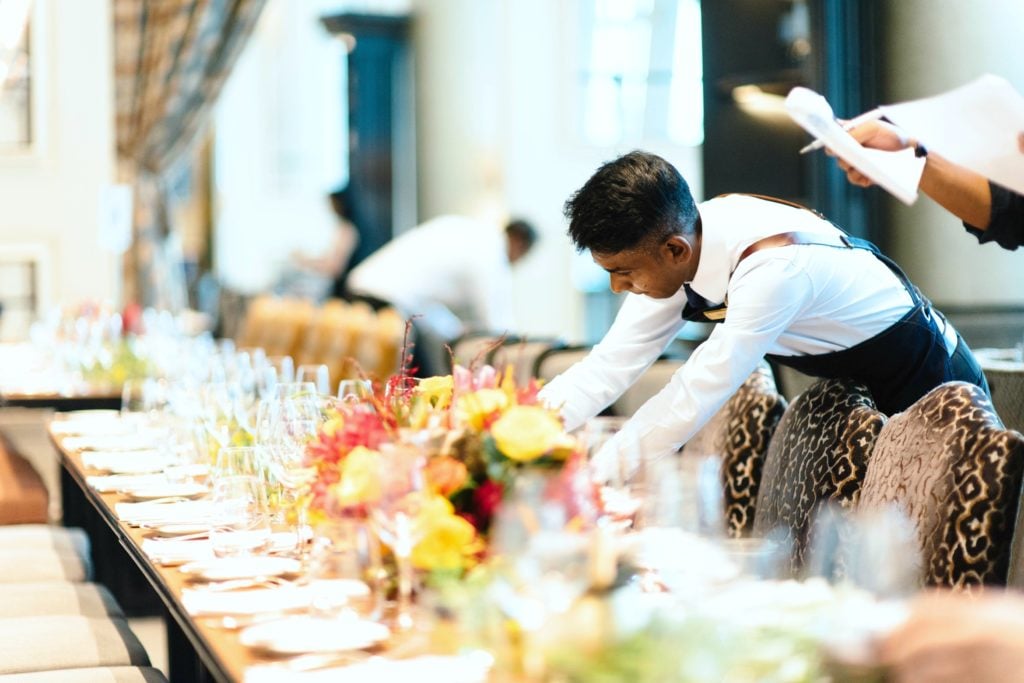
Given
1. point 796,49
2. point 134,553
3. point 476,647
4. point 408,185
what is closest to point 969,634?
point 476,647

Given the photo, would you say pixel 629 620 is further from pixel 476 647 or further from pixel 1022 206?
pixel 1022 206

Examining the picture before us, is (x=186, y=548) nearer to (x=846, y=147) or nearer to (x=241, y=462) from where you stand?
(x=241, y=462)

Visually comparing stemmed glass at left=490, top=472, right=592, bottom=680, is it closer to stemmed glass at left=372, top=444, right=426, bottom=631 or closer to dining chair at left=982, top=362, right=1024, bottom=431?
stemmed glass at left=372, top=444, right=426, bottom=631

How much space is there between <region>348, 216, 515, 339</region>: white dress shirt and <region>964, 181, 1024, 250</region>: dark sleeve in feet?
13.3

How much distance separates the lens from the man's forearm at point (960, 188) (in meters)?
2.77

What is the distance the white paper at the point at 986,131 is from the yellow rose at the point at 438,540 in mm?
1483

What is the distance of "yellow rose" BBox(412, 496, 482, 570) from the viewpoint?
1.55 metres

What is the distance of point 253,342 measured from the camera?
28.2ft

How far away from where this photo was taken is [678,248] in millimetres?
2494

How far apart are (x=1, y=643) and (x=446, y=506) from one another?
1.29 meters

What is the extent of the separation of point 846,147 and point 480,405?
1182 mm

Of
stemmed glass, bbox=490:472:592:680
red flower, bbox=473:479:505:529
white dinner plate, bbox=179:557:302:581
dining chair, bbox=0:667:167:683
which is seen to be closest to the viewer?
stemmed glass, bbox=490:472:592:680

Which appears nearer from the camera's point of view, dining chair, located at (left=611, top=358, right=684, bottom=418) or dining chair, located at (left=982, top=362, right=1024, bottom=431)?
dining chair, located at (left=982, top=362, right=1024, bottom=431)

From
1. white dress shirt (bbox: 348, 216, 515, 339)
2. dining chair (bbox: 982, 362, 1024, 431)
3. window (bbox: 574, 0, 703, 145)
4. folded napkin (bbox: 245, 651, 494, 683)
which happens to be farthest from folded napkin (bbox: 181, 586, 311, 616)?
window (bbox: 574, 0, 703, 145)
